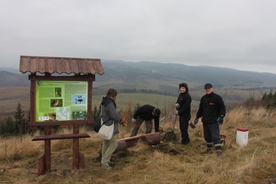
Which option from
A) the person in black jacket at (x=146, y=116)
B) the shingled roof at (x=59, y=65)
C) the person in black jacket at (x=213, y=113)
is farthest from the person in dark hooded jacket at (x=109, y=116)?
the person in black jacket at (x=213, y=113)

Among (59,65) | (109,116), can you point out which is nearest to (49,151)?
(109,116)

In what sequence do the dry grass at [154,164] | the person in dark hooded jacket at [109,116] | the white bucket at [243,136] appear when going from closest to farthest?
the dry grass at [154,164]
the person in dark hooded jacket at [109,116]
the white bucket at [243,136]

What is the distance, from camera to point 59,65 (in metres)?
5.20

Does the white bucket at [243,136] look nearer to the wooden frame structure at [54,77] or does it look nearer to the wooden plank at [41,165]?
the wooden frame structure at [54,77]

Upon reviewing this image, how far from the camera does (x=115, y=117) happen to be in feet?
17.3

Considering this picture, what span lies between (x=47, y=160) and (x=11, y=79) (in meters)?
205

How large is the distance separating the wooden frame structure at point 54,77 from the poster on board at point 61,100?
75mm

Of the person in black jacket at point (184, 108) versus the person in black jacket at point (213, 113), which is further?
the person in black jacket at point (184, 108)

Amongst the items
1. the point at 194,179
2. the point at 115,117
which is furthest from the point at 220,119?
the point at 115,117

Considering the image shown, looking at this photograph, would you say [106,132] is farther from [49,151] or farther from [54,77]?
[54,77]

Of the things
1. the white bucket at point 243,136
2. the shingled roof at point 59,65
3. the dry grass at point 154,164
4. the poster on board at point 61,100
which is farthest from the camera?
the white bucket at point 243,136

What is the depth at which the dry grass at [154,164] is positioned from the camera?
15.2 ft

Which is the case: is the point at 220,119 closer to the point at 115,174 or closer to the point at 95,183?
the point at 115,174

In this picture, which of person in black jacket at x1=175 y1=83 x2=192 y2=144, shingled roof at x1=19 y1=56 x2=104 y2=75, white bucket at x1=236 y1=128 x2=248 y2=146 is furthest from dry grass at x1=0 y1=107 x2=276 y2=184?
shingled roof at x1=19 y1=56 x2=104 y2=75
